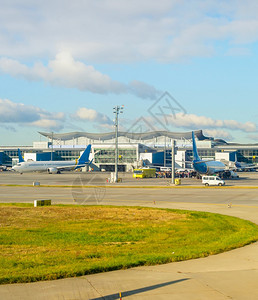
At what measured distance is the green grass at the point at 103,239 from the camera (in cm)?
1652

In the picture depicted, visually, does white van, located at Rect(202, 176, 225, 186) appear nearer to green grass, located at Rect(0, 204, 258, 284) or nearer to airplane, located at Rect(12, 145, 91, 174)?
green grass, located at Rect(0, 204, 258, 284)

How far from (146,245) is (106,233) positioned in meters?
4.73

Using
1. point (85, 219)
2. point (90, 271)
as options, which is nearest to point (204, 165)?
point (85, 219)

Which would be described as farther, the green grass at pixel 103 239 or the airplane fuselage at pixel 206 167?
the airplane fuselage at pixel 206 167

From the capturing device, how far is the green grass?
54.2ft

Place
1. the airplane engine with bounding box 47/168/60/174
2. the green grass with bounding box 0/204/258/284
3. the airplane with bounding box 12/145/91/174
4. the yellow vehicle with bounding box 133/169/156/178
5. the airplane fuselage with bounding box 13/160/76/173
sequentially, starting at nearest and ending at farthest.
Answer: the green grass with bounding box 0/204/258/284 → the yellow vehicle with bounding box 133/169/156/178 → the airplane fuselage with bounding box 13/160/76/173 → the airplane with bounding box 12/145/91/174 → the airplane engine with bounding box 47/168/60/174

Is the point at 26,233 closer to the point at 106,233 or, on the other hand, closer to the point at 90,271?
the point at 106,233

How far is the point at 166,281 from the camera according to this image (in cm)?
1433

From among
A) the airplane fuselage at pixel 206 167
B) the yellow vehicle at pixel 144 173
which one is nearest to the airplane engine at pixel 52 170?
the yellow vehicle at pixel 144 173

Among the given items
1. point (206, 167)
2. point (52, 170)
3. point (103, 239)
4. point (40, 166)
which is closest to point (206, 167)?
point (206, 167)

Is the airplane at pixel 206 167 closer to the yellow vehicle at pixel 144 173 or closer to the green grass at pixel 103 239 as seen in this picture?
the yellow vehicle at pixel 144 173

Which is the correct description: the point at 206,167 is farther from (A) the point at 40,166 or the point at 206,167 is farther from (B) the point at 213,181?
(A) the point at 40,166

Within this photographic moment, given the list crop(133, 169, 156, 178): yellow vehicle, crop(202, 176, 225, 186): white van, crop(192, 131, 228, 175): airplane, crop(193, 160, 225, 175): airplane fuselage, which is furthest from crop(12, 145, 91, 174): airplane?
crop(202, 176, 225, 186): white van

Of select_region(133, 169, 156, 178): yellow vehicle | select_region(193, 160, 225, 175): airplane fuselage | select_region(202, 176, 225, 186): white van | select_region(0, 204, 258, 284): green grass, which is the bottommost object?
select_region(0, 204, 258, 284): green grass
